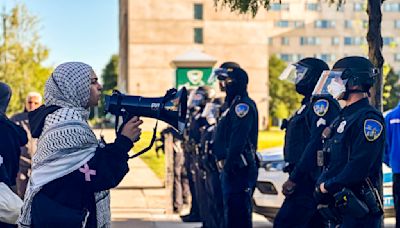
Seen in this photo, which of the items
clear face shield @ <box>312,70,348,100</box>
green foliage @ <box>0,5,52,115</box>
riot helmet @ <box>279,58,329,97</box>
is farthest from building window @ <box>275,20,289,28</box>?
clear face shield @ <box>312,70,348,100</box>

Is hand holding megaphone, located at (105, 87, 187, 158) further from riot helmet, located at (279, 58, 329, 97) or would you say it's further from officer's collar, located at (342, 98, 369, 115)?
riot helmet, located at (279, 58, 329, 97)

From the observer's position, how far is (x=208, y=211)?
10.2 meters

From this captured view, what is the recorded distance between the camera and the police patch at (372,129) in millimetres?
5371

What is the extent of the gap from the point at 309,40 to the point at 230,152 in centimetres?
11138

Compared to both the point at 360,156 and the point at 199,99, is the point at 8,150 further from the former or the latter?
the point at 199,99

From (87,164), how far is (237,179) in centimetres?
401

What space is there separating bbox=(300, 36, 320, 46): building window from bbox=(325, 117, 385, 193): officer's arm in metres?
113

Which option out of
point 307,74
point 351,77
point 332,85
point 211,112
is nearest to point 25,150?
point 211,112

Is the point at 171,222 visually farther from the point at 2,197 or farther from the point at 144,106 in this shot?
the point at 144,106

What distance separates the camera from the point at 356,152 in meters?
5.39

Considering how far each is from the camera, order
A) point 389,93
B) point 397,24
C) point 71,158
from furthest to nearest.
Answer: point 397,24, point 389,93, point 71,158

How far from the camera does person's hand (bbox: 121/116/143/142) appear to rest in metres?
4.48

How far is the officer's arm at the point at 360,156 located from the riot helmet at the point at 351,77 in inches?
14.7

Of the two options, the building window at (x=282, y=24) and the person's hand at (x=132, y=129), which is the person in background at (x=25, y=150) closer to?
the person's hand at (x=132, y=129)
